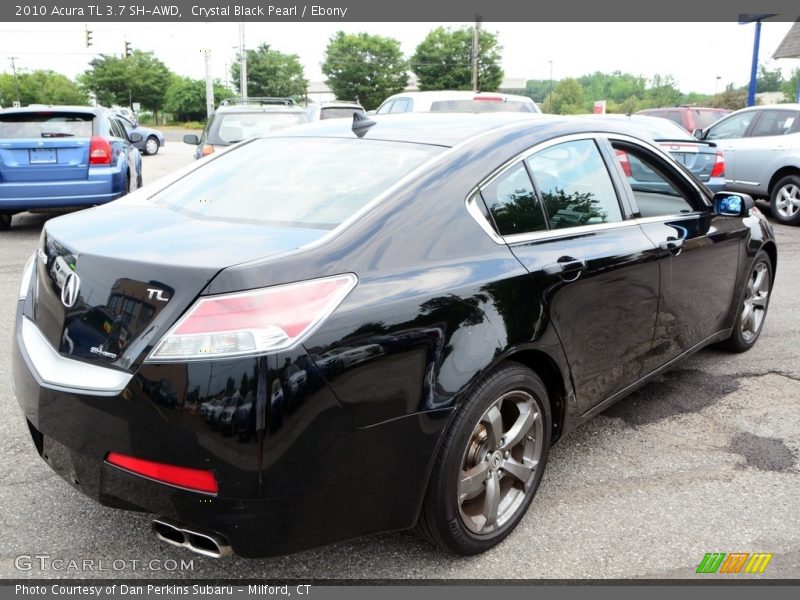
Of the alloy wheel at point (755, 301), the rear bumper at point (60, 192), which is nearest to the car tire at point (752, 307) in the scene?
the alloy wheel at point (755, 301)

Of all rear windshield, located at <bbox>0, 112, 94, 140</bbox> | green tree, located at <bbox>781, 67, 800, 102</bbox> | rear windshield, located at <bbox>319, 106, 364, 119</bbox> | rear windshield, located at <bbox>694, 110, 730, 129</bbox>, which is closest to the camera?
rear windshield, located at <bbox>0, 112, 94, 140</bbox>

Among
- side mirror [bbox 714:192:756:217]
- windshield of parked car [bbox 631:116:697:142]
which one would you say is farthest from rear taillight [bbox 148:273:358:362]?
windshield of parked car [bbox 631:116:697:142]

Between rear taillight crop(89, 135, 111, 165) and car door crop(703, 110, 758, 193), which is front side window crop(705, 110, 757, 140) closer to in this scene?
car door crop(703, 110, 758, 193)

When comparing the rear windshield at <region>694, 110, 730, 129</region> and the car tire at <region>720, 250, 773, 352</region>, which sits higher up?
the rear windshield at <region>694, 110, 730, 129</region>

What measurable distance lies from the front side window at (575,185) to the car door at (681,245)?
0.20 m

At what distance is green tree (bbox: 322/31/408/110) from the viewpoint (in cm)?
7044

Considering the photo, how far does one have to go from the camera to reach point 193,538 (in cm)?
219

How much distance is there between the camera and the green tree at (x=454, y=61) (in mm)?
66438

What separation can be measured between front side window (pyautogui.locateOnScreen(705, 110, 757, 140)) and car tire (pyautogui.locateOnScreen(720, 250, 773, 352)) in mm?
7128

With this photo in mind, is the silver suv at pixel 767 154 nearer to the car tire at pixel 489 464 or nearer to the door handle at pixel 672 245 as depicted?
the door handle at pixel 672 245

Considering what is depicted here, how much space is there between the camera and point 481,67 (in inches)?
2616

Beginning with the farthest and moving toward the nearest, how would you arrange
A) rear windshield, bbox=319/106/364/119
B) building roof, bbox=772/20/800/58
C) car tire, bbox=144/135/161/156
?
1. building roof, bbox=772/20/800/58
2. car tire, bbox=144/135/161/156
3. rear windshield, bbox=319/106/364/119

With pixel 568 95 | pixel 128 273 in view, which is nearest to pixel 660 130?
pixel 128 273

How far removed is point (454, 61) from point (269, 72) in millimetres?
17370
